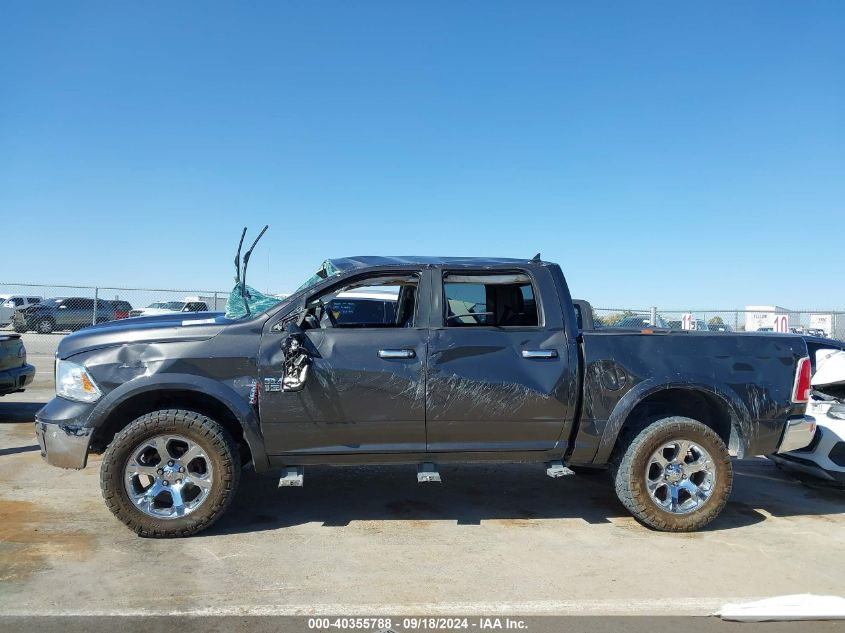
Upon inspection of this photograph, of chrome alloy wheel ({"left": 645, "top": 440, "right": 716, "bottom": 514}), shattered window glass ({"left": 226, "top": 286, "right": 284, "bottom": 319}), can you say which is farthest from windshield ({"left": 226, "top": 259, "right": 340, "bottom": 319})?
chrome alloy wheel ({"left": 645, "top": 440, "right": 716, "bottom": 514})

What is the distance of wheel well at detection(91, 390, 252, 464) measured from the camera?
14.4 ft

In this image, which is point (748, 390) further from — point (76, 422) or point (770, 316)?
point (770, 316)

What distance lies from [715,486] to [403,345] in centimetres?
256

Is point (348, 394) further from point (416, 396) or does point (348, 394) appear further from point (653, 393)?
point (653, 393)

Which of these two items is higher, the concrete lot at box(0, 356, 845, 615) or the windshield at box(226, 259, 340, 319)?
the windshield at box(226, 259, 340, 319)

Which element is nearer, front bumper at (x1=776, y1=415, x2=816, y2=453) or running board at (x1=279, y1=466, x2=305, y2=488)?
running board at (x1=279, y1=466, x2=305, y2=488)

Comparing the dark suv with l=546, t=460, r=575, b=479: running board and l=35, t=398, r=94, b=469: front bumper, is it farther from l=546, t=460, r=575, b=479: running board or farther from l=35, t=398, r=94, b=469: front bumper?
l=546, t=460, r=575, b=479: running board

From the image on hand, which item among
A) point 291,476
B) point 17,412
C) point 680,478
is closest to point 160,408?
point 291,476

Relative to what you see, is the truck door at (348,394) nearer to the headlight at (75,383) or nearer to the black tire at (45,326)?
the headlight at (75,383)

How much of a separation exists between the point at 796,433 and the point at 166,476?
4677 mm

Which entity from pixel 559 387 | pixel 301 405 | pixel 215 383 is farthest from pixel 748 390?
pixel 215 383

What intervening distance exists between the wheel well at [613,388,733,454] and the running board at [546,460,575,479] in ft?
1.49

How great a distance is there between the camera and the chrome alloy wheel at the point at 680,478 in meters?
4.64

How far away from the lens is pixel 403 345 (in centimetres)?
446
